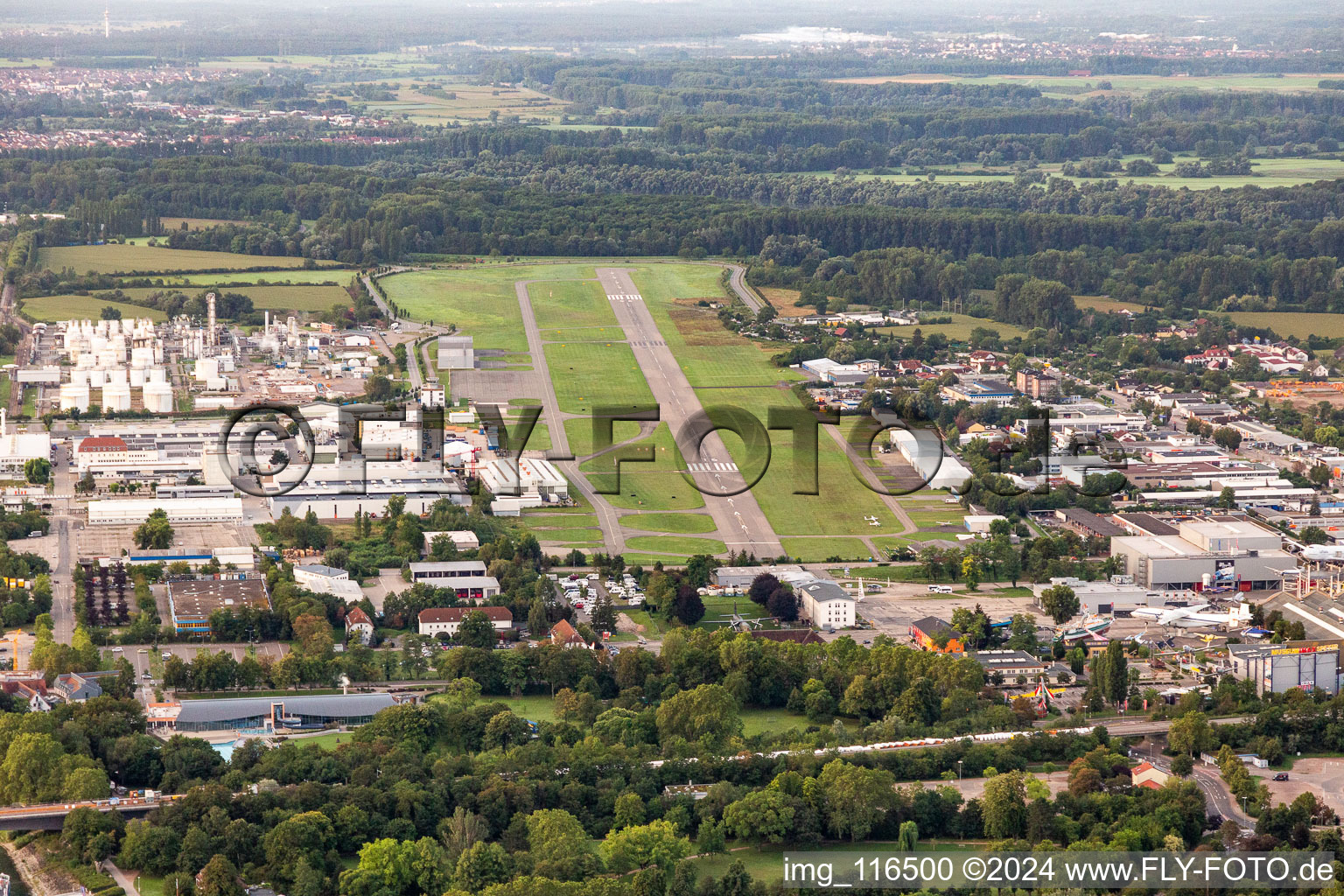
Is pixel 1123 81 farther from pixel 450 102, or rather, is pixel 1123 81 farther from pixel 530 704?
pixel 530 704

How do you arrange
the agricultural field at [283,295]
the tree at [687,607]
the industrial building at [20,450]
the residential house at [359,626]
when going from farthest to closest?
the agricultural field at [283,295] < the industrial building at [20,450] < the tree at [687,607] < the residential house at [359,626]

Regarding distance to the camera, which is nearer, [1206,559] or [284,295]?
[1206,559]

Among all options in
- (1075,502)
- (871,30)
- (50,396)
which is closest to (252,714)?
(1075,502)

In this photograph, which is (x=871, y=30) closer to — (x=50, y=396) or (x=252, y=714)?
(x=50, y=396)

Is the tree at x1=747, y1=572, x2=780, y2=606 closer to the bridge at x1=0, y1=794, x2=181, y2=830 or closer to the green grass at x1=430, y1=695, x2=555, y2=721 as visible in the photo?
the green grass at x1=430, y1=695, x2=555, y2=721

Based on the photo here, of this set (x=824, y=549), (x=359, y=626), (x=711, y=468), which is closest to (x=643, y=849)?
(x=359, y=626)

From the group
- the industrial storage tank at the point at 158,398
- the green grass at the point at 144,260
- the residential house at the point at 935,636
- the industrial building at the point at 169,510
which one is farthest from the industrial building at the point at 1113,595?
the green grass at the point at 144,260

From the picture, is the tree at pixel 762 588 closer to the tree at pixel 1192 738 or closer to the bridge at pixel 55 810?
the tree at pixel 1192 738
